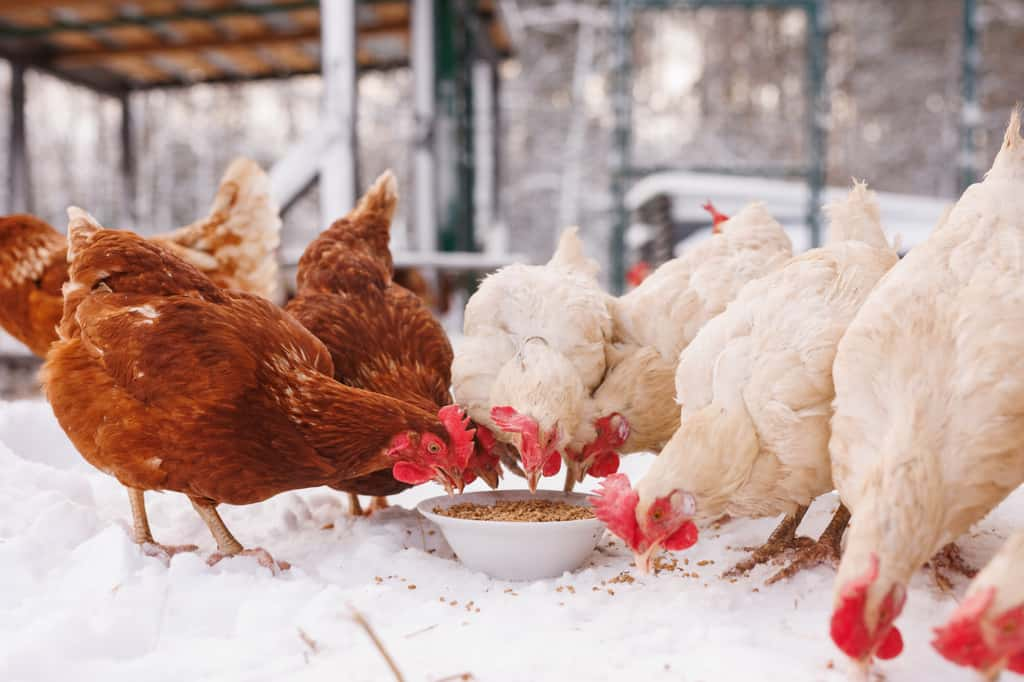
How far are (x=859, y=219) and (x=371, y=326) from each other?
1.27m

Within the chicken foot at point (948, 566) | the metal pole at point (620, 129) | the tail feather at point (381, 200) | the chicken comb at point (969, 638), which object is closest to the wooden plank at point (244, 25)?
the metal pole at point (620, 129)

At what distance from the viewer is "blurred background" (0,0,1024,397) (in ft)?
17.0

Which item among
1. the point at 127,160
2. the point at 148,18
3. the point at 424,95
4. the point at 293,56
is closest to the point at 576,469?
the point at 424,95

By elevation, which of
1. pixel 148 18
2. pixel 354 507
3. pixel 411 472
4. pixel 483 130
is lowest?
pixel 354 507

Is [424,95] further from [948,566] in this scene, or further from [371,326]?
[948,566]

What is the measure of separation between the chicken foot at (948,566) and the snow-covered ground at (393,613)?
18 millimetres

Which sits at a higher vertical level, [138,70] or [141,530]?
[138,70]

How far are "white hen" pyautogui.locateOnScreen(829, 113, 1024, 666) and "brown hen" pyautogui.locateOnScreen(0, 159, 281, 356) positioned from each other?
6.50 feet

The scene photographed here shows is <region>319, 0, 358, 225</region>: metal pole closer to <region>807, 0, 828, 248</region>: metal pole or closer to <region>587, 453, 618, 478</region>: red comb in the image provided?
<region>587, 453, 618, 478</region>: red comb

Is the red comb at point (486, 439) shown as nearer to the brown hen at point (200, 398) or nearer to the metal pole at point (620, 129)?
the brown hen at point (200, 398)

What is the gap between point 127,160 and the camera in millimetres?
6785

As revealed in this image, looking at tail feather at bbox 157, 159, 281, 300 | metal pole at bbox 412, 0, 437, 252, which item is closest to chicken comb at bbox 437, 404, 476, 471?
tail feather at bbox 157, 159, 281, 300

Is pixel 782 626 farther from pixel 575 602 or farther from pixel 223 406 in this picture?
pixel 223 406

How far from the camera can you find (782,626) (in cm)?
125
